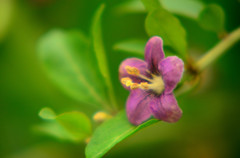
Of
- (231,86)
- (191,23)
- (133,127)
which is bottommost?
(133,127)

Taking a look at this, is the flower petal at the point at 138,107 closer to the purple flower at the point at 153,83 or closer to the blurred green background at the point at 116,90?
the purple flower at the point at 153,83

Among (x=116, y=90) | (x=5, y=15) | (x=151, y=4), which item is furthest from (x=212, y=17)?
(x=5, y=15)

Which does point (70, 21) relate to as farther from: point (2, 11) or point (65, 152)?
point (65, 152)

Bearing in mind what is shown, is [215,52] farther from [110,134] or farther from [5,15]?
[5,15]

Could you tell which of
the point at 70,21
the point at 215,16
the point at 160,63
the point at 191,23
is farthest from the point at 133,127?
the point at 70,21

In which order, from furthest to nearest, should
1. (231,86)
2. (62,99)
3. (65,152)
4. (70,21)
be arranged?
(70,21), (62,99), (65,152), (231,86)

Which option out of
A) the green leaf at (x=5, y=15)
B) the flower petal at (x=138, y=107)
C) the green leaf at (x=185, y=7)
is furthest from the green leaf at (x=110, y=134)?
the green leaf at (x=5, y=15)

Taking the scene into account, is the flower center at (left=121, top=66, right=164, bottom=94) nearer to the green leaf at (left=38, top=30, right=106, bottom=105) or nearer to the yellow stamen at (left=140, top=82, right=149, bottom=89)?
the yellow stamen at (left=140, top=82, right=149, bottom=89)

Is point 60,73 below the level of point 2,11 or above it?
below
